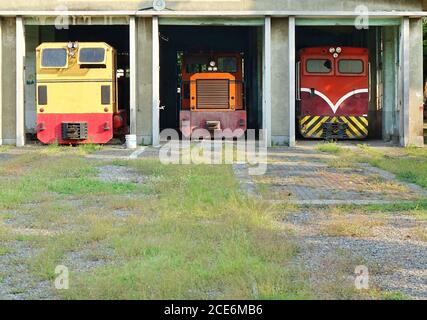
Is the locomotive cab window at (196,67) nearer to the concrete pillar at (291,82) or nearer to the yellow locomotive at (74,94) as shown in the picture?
the concrete pillar at (291,82)

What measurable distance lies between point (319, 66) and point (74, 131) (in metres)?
8.54

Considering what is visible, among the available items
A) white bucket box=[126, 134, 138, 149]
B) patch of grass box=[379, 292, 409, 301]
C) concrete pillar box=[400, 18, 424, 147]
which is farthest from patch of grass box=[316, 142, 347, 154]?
patch of grass box=[379, 292, 409, 301]

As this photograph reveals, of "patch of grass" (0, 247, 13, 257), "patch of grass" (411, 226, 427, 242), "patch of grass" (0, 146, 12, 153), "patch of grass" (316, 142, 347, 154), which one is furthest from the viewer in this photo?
"patch of grass" (0, 146, 12, 153)

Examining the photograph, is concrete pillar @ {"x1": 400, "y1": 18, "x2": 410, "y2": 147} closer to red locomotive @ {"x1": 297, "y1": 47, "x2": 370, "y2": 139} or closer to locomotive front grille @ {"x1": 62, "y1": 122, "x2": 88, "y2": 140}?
red locomotive @ {"x1": 297, "y1": 47, "x2": 370, "y2": 139}

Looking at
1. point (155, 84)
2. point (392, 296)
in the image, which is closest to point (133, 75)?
point (155, 84)

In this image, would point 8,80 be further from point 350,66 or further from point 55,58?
point 350,66

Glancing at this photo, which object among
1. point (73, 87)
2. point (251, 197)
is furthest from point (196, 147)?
point (251, 197)

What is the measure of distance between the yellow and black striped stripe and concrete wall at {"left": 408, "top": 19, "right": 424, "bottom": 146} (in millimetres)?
2362

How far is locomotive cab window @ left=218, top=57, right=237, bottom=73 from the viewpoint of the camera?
83.0 ft

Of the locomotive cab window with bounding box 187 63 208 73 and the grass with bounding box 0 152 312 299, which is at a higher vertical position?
the locomotive cab window with bounding box 187 63 208 73

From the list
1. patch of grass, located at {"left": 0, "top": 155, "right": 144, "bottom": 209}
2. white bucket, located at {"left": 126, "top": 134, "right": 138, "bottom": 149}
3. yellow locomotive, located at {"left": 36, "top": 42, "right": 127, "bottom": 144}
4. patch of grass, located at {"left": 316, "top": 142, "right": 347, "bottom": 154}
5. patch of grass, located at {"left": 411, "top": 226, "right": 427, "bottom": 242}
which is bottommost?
patch of grass, located at {"left": 411, "top": 226, "right": 427, "bottom": 242}

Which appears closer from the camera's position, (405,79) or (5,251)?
(5,251)

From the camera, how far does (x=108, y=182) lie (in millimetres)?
12781

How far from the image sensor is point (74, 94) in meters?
20.9
